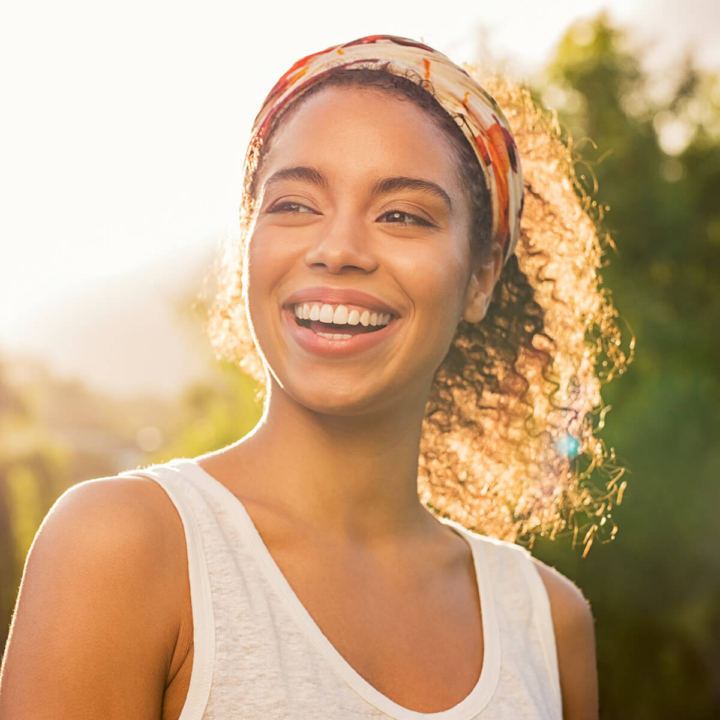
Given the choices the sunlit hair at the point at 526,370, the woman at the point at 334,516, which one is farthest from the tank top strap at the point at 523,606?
the sunlit hair at the point at 526,370

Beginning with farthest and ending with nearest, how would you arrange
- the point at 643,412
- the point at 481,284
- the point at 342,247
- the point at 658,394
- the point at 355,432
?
the point at 658,394 → the point at 643,412 → the point at 481,284 → the point at 355,432 → the point at 342,247

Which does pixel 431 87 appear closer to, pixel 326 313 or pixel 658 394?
pixel 326 313

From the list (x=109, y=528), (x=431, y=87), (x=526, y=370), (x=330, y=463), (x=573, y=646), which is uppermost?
(x=431, y=87)

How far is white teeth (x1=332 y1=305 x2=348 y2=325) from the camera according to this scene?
2039 millimetres

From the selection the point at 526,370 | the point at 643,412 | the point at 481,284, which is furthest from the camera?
the point at 643,412

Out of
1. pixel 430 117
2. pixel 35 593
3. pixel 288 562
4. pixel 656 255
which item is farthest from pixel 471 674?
pixel 656 255

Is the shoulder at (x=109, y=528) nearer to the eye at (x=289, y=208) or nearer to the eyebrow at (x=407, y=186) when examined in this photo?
the eye at (x=289, y=208)

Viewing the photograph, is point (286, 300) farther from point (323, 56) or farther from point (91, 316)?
point (91, 316)

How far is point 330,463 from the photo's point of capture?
7.20 ft

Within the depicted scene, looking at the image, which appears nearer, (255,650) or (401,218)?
(255,650)

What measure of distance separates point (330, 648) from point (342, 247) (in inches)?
33.0

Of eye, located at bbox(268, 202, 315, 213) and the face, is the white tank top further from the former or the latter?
eye, located at bbox(268, 202, 315, 213)

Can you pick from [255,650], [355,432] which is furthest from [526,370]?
[255,650]

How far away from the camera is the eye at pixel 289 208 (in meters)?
2.13
